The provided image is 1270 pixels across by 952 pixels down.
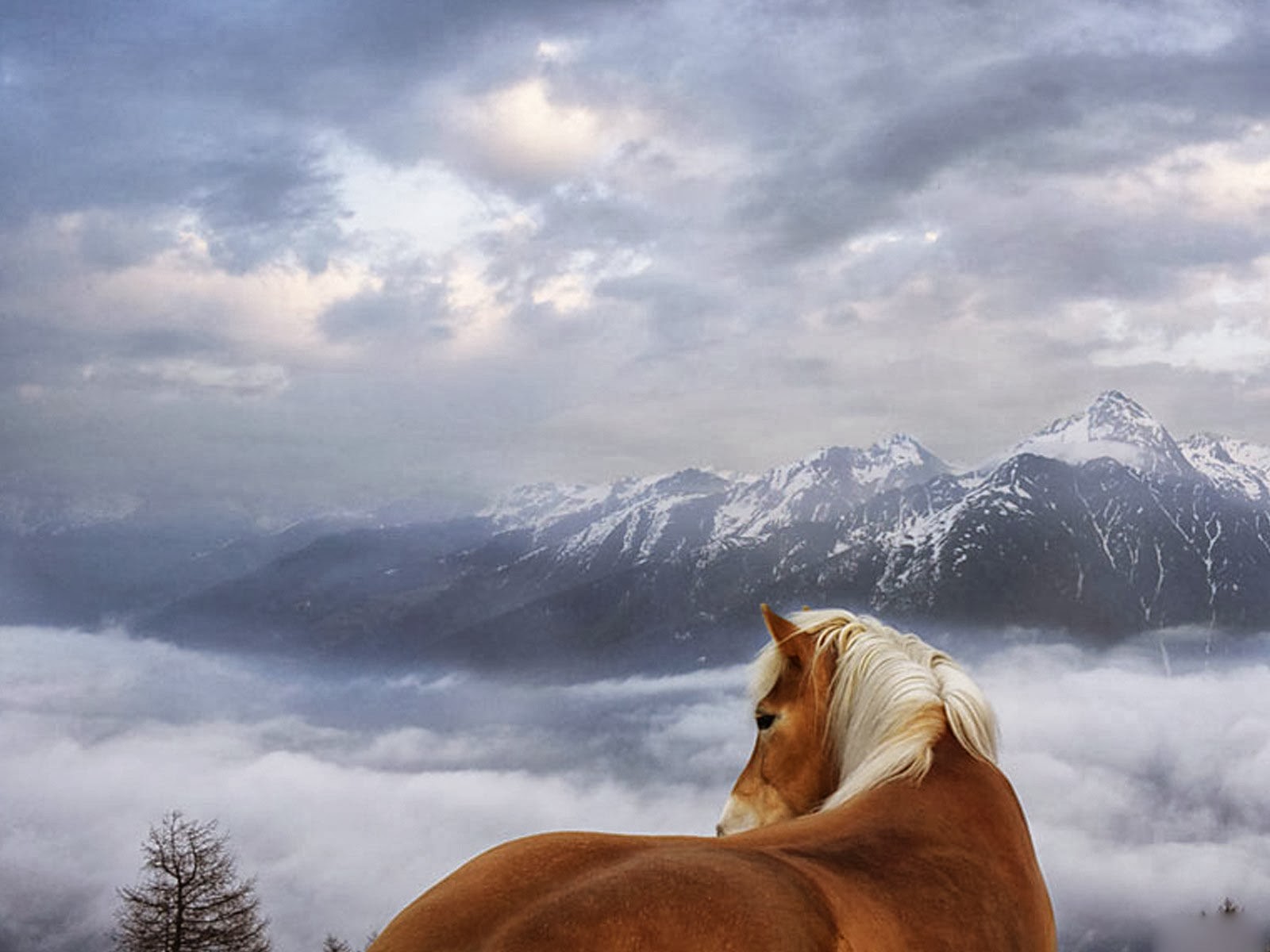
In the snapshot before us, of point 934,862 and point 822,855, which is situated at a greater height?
point 822,855

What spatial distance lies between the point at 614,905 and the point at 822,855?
1.13 metres

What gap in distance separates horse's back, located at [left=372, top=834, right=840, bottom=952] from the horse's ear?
3.02 metres

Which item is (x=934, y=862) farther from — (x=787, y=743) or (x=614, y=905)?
(x=787, y=743)

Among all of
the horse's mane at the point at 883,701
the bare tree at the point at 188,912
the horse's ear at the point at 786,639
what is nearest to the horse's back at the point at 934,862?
the horse's mane at the point at 883,701

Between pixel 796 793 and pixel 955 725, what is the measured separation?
119 cm

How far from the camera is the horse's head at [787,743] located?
6.29 meters

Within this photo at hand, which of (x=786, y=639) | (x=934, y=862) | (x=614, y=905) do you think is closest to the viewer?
(x=614, y=905)

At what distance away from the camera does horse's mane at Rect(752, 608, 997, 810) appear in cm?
Result: 539

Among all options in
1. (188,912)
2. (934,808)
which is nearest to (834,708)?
(934,808)

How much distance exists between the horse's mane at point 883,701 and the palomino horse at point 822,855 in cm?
1

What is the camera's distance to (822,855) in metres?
3.93

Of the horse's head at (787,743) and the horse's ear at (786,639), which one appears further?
the horse's ear at (786,639)

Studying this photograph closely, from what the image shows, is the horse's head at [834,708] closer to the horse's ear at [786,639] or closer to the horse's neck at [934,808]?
the horse's ear at [786,639]

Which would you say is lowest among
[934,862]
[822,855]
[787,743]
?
[934,862]
